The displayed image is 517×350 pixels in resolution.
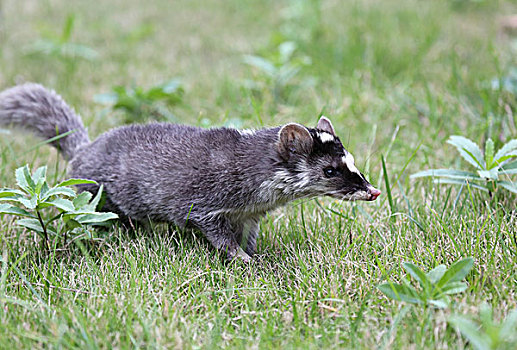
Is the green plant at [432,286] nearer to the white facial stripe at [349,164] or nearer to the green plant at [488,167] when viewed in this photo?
the white facial stripe at [349,164]

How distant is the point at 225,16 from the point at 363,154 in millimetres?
4779

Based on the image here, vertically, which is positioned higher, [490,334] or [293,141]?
[293,141]

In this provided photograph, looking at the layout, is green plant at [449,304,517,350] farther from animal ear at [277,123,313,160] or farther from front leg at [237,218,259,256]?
front leg at [237,218,259,256]

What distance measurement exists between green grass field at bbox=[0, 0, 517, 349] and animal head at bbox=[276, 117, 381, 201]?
0.24 m

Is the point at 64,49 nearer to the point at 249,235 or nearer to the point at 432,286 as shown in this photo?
the point at 249,235

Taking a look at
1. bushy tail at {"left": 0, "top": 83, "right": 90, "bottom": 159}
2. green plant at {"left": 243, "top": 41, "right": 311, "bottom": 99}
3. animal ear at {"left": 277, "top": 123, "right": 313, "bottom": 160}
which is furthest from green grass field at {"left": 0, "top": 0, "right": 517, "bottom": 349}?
animal ear at {"left": 277, "top": 123, "right": 313, "bottom": 160}

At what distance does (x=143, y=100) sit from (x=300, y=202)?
7.20 feet

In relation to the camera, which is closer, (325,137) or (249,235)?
(325,137)

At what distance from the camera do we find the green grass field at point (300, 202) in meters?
2.61

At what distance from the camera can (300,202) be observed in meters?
3.86

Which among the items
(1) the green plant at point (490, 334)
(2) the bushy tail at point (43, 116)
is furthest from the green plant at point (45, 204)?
(1) the green plant at point (490, 334)

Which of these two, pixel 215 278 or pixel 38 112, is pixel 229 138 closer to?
pixel 215 278

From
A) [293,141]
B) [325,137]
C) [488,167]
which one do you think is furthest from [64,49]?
[488,167]

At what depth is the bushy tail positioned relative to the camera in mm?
4242
